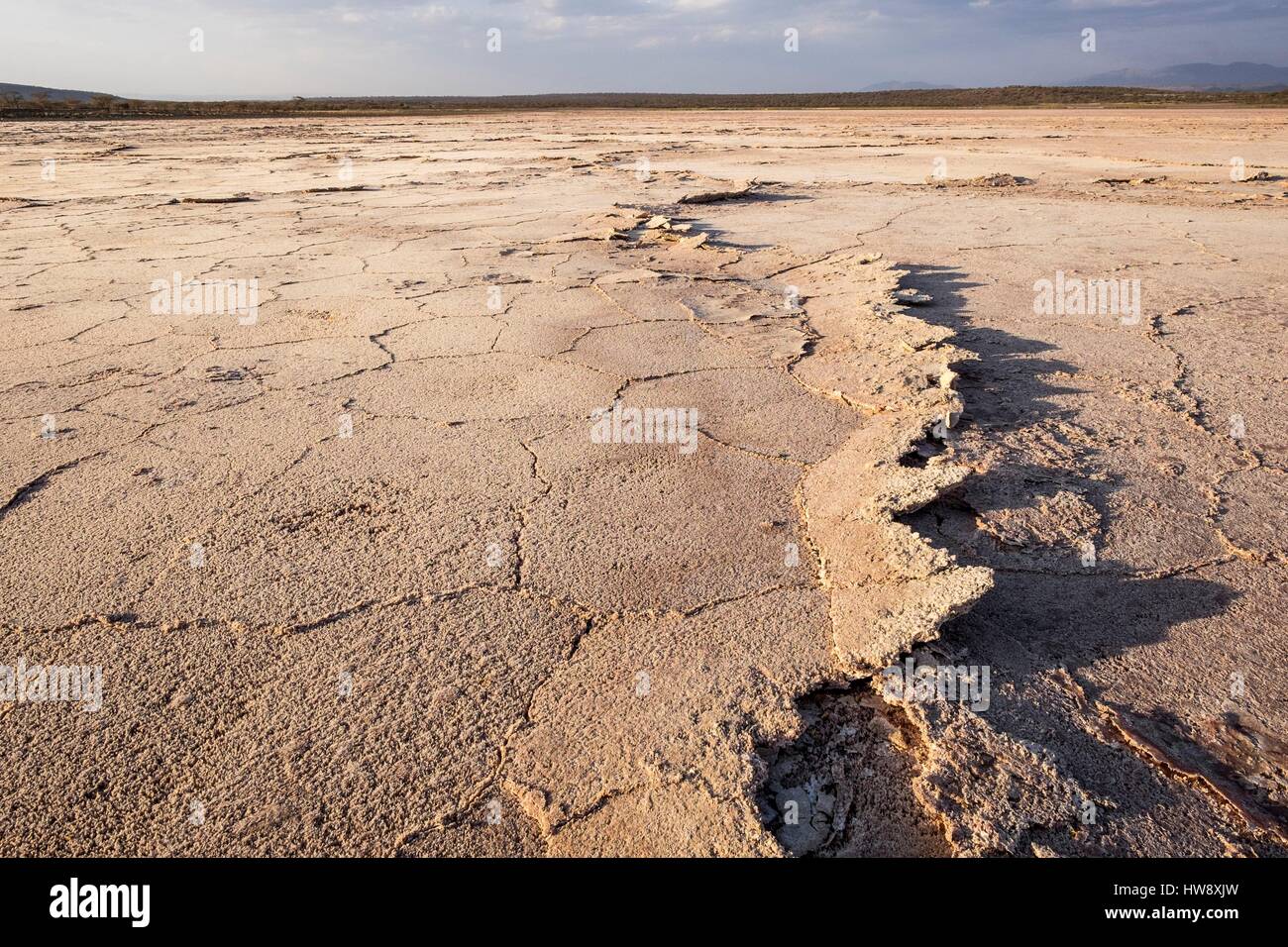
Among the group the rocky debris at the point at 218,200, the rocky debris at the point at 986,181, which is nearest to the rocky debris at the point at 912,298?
the rocky debris at the point at 986,181

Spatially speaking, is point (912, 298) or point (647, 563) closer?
point (647, 563)

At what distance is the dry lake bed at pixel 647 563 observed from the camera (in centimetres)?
138

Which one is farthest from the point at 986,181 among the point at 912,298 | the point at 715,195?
the point at 912,298

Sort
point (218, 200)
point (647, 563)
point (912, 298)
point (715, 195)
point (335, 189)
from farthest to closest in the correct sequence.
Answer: point (335, 189)
point (218, 200)
point (715, 195)
point (912, 298)
point (647, 563)

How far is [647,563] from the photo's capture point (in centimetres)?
204

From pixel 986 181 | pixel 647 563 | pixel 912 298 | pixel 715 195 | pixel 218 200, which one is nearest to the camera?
pixel 647 563

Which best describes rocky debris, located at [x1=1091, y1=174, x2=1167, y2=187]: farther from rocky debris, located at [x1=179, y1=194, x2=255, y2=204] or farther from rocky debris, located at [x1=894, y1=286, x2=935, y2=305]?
rocky debris, located at [x1=179, y1=194, x2=255, y2=204]

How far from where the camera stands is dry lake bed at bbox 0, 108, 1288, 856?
138 centimetres

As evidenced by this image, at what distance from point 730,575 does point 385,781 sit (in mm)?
941

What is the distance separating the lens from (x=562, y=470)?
2.51 metres

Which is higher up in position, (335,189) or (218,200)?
(335,189)

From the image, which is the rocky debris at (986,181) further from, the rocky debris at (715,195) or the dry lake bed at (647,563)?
the dry lake bed at (647,563)

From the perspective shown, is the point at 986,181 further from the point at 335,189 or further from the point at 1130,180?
the point at 335,189

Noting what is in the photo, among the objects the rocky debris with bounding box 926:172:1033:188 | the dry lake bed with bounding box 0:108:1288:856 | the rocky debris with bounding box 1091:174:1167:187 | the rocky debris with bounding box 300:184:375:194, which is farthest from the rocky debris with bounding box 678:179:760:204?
the rocky debris with bounding box 1091:174:1167:187
